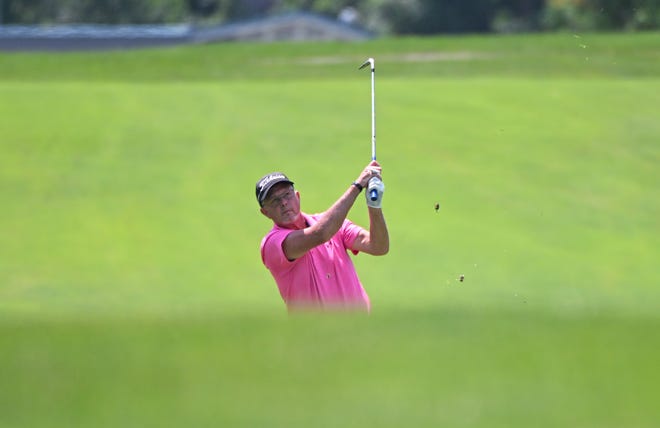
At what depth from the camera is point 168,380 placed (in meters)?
4.34

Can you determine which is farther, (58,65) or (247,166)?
(58,65)

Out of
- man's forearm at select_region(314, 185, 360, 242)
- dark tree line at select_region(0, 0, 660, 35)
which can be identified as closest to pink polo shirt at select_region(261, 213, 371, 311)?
man's forearm at select_region(314, 185, 360, 242)

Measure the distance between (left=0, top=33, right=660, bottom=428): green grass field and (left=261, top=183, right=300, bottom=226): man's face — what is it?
60 cm

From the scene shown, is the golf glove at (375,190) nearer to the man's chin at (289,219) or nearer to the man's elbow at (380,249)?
the man's elbow at (380,249)

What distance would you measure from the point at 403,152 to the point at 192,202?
126 inches

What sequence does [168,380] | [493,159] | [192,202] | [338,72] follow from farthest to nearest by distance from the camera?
[338,72] → [493,159] → [192,202] → [168,380]

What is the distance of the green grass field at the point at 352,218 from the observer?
4.25 metres

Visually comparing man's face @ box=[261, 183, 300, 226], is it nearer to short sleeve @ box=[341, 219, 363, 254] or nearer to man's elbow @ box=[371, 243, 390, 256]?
short sleeve @ box=[341, 219, 363, 254]

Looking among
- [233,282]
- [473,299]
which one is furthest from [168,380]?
[233,282]

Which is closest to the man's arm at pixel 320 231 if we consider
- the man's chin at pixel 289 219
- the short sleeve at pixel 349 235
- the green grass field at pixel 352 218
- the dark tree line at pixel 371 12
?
the man's chin at pixel 289 219

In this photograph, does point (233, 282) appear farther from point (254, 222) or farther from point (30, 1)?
point (30, 1)

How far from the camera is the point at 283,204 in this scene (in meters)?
7.14

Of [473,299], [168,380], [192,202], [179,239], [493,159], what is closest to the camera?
[168,380]

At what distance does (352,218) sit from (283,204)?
10215 mm
